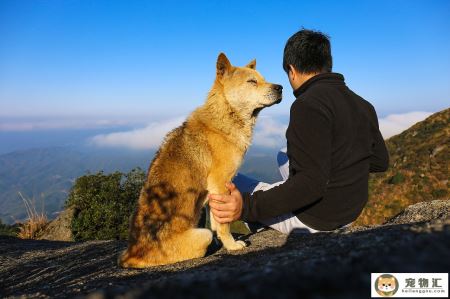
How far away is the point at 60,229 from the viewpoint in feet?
51.6

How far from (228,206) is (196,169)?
3.28 feet

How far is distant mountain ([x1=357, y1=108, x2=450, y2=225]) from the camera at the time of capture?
26375 millimetres

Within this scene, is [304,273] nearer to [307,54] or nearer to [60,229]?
[307,54]

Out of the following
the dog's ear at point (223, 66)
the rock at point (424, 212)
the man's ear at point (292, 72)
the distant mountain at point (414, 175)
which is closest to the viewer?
the man's ear at point (292, 72)

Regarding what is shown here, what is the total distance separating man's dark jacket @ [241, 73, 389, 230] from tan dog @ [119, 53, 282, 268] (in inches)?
40.5

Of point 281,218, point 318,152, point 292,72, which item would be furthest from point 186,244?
point 292,72

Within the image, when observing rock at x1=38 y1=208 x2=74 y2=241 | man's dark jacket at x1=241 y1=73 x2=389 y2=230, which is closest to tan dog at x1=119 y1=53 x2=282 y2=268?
man's dark jacket at x1=241 y1=73 x2=389 y2=230

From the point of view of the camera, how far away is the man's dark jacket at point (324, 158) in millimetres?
4594

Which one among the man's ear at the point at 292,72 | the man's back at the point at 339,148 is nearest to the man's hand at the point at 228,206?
the man's back at the point at 339,148

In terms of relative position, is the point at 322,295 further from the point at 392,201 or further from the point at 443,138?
the point at 443,138

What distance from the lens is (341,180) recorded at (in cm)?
520

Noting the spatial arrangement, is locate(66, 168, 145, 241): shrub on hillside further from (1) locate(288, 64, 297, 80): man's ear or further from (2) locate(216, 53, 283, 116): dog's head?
(1) locate(288, 64, 297, 80): man's ear

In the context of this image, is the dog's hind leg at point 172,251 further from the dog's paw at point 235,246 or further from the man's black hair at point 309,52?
the man's black hair at point 309,52

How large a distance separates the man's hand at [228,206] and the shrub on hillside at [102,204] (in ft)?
35.1
